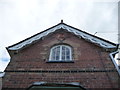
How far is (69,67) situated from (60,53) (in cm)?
154

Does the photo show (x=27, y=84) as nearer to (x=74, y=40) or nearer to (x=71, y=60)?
(x=71, y=60)

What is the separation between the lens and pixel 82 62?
29.0ft

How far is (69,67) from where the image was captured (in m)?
8.54

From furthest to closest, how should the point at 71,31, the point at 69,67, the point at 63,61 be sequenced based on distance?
the point at 71,31 < the point at 63,61 < the point at 69,67

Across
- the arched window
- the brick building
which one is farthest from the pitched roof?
the arched window

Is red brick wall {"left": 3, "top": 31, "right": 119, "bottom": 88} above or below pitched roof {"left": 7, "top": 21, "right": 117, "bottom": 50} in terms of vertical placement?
below

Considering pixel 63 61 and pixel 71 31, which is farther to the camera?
pixel 71 31

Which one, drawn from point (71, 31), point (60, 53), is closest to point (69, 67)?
point (60, 53)

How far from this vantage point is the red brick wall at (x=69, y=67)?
7.80 meters

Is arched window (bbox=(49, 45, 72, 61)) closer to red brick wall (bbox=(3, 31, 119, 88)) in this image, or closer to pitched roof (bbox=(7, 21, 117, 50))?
red brick wall (bbox=(3, 31, 119, 88))

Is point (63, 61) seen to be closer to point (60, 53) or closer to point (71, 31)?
point (60, 53)

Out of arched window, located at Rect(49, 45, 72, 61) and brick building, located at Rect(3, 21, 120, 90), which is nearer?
brick building, located at Rect(3, 21, 120, 90)

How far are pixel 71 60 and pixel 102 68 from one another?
1780mm

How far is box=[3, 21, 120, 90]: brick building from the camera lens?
309 inches
